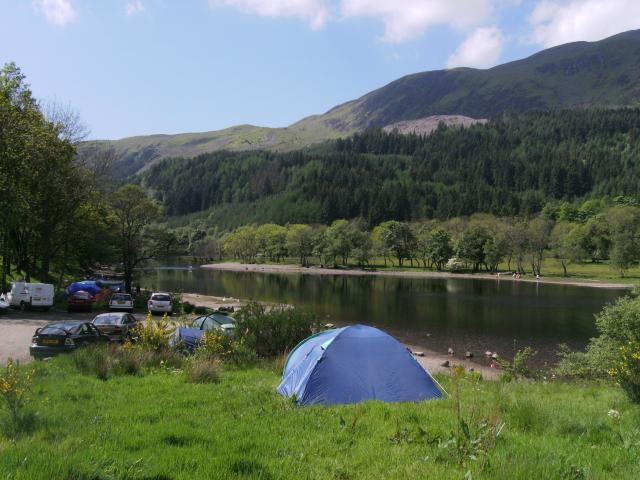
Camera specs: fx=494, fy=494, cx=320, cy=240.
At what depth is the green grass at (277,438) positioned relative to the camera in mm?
6066

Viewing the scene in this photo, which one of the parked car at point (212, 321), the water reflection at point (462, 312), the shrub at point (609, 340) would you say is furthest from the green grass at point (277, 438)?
the water reflection at point (462, 312)

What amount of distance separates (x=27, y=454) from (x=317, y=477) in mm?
3496

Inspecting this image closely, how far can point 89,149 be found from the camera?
4831cm

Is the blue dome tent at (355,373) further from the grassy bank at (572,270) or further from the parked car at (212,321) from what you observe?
the grassy bank at (572,270)

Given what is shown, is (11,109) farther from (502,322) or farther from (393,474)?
(502,322)

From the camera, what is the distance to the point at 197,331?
2131 cm

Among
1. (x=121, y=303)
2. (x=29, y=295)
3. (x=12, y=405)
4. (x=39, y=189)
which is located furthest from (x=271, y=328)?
(x=39, y=189)

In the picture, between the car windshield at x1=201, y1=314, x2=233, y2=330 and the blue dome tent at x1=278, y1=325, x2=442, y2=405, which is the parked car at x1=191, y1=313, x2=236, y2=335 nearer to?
the car windshield at x1=201, y1=314, x2=233, y2=330

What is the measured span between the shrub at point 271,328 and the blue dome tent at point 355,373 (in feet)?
16.3

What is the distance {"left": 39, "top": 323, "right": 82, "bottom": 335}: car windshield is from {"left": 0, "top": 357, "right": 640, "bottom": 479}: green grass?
6734mm

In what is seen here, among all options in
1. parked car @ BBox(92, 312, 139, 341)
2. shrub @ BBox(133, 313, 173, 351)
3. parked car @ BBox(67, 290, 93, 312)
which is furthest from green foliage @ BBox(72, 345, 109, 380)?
parked car @ BBox(67, 290, 93, 312)

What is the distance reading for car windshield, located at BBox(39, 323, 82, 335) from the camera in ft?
57.6

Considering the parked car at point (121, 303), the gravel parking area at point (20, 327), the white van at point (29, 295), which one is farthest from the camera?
the parked car at point (121, 303)

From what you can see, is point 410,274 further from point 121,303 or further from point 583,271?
point 121,303
